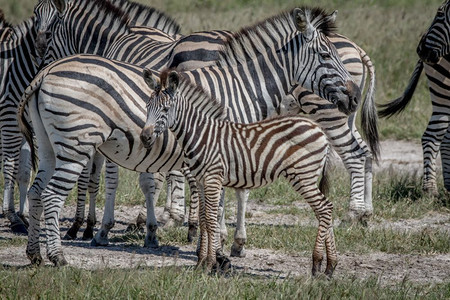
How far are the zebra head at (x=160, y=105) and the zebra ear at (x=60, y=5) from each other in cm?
326

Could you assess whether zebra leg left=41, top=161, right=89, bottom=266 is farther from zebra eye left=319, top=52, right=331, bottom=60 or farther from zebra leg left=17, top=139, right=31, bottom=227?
zebra eye left=319, top=52, right=331, bottom=60

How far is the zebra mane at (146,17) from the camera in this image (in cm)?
1042

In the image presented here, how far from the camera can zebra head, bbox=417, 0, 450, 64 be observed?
10.6 m

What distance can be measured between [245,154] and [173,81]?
98 cm

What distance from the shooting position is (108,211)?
27.2 feet

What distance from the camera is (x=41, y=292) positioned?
576 cm

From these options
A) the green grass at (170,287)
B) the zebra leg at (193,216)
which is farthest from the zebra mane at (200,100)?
the green grass at (170,287)

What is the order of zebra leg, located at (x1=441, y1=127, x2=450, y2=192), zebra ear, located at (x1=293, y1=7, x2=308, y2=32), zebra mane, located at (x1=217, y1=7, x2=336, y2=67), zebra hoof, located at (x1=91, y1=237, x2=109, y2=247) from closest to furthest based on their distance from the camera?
1. zebra ear, located at (x1=293, y1=7, x2=308, y2=32)
2. zebra mane, located at (x1=217, y1=7, x2=336, y2=67)
3. zebra hoof, located at (x1=91, y1=237, x2=109, y2=247)
4. zebra leg, located at (x1=441, y1=127, x2=450, y2=192)

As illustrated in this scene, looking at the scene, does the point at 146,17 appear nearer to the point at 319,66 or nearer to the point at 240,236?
the point at 319,66

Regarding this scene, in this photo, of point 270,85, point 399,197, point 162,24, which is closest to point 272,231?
point 270,85

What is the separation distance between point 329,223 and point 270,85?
1852mm

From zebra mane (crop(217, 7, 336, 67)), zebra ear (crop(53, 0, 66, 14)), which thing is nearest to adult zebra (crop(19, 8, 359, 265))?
zebra mane (crop(217, 7, 336, 67))

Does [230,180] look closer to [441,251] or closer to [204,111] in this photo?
[204,111]

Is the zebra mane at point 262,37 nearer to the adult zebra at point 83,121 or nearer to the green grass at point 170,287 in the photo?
the adult zebra at point 83,121
